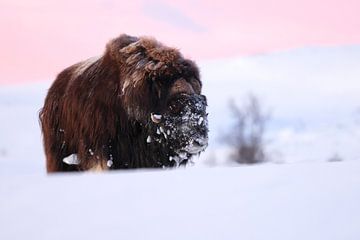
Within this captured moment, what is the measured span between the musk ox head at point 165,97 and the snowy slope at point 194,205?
229 centimetres

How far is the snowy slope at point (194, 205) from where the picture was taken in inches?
80.4

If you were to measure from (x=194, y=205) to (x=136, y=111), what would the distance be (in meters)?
2.73

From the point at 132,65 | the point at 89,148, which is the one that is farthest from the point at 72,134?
the point at 132,65

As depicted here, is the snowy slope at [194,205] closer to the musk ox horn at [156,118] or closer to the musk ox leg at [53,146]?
the musk ox horn at [156,118]

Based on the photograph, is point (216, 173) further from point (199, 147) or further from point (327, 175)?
point (199, 147)

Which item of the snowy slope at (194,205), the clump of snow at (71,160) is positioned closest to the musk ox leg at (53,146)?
the clump of snow at (71,160)

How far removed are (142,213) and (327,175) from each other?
61cm

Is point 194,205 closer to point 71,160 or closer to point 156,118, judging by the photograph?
point 156,118

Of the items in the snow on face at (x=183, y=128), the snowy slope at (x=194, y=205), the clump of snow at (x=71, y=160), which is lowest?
the snowy slope at (x=194, y=205)

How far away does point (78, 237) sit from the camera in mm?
2105

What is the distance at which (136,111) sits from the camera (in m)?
4.80

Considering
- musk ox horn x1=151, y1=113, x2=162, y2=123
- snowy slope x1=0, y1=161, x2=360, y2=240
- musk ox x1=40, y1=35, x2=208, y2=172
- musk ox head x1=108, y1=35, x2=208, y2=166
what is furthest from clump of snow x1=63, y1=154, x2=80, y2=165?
snowy slope x1=0, y1=161, x2=360, y2=240

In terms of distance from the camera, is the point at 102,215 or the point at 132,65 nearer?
the point at 102,215

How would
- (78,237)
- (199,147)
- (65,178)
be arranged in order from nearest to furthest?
(78,237) → (65,178) → (199,147)
